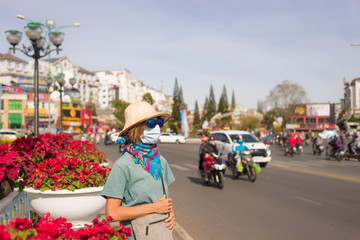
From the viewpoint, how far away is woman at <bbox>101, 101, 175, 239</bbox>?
248cm

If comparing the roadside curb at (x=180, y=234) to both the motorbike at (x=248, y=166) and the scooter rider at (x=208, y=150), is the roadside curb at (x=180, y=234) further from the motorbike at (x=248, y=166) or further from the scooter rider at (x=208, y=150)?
the motorbike at (x=248, y=166)

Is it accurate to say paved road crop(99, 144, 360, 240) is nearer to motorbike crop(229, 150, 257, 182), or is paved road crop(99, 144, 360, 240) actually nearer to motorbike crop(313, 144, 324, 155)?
motorbike crop(229, 150, 257, 182)

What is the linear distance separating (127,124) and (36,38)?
10.3m

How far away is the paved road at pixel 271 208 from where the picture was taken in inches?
244

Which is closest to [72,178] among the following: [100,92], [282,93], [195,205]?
[195,205]

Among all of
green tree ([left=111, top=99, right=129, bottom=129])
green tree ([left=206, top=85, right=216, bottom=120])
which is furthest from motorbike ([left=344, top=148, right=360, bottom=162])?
green tree ([left=206, top=85, right=216, bottom=120])

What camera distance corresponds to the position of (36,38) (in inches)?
458

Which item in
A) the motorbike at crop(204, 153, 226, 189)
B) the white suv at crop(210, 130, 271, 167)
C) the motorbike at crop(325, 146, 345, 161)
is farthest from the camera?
the motorbike at crop(325, 146, 345, 161)

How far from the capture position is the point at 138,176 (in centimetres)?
250

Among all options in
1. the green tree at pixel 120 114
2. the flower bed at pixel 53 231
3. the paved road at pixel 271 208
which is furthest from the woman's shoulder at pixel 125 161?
the green tree at pixel 120 114

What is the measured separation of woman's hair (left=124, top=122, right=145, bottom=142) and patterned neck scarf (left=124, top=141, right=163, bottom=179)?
38 mm

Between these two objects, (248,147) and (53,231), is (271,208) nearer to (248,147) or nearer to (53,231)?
(53,231)

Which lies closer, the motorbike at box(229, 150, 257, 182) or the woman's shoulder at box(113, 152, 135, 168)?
the woman's shoulder at box(113, 152, 135, 168)

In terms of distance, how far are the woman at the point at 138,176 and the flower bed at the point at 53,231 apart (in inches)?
12.0
